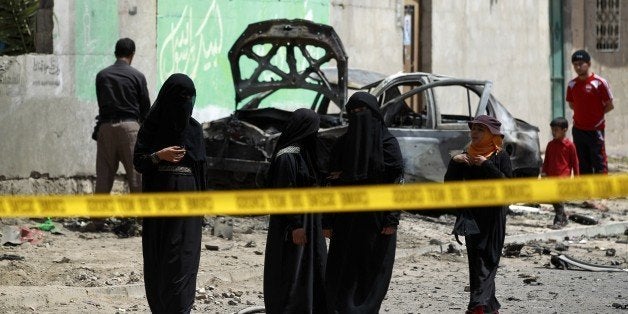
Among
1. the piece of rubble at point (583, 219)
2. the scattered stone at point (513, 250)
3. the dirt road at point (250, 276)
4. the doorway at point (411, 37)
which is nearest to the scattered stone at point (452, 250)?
the dirt road at point (250, 276)

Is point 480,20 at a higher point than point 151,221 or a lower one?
higher

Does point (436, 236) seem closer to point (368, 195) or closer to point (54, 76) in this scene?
point (54, 76)

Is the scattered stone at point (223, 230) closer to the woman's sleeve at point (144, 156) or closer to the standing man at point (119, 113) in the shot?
the standing man at point (119, 113)

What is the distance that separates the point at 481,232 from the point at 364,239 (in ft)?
3.09

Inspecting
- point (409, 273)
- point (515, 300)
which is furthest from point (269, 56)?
point (515, 300)

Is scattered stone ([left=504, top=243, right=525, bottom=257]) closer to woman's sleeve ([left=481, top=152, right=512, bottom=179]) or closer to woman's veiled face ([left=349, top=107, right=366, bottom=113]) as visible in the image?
woman's sleeve ([left=481, top=152, right=512, bottom=179])

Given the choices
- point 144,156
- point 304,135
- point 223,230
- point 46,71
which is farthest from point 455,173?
point 46,71

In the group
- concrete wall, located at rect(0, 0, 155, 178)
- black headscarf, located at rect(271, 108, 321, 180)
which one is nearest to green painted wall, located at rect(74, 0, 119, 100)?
concrete wall, located at rect(0, 0, 155, 178)

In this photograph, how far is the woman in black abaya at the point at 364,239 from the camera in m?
8.12

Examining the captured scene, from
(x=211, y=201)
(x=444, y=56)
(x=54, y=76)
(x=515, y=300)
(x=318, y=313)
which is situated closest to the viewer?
(x=211, y=201)

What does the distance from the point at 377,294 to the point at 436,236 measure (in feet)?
16.7

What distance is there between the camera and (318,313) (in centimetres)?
830

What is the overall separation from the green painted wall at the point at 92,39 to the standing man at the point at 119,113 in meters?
2.06

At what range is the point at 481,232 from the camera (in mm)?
8680
